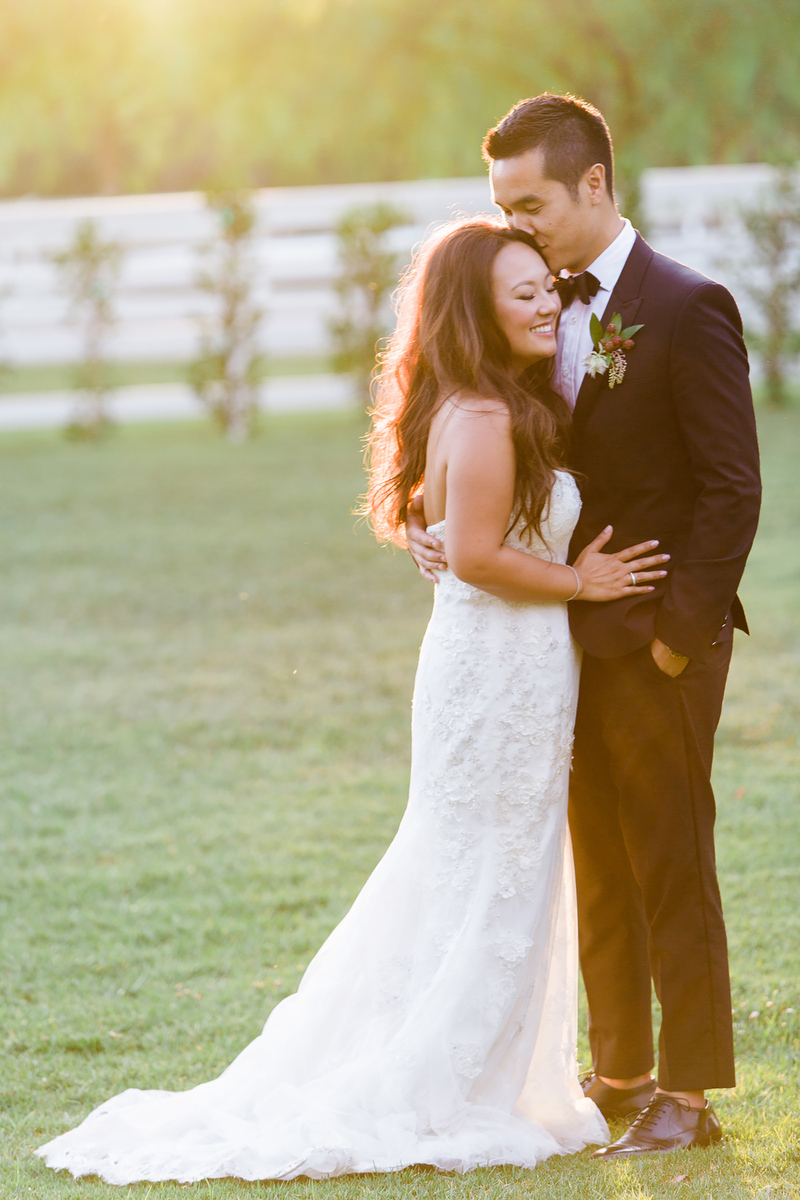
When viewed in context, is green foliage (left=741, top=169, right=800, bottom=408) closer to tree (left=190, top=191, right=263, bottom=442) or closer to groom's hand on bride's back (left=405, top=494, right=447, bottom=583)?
tree (left=190, top=191, right=263, bottom=442)

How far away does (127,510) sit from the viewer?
11.2 metres

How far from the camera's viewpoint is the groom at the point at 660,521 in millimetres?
2830

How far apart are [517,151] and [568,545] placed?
89 centimetres

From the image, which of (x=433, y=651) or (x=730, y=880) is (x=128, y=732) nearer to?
(x=730, y=880)

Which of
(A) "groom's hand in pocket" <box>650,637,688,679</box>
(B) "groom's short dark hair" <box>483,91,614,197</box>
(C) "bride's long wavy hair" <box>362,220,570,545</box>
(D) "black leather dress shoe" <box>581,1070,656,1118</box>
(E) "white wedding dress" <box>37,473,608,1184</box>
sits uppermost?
(B) "groom's short dark hair" <box>483,91,614,197</box>

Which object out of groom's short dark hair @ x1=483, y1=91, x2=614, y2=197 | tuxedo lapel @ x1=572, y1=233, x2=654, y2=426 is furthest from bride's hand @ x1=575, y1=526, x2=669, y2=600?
groom's short dark hair @ x1=483, y1=91, x2=614, y2=197

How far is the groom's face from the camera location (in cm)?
290

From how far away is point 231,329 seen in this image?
1469 centimetres

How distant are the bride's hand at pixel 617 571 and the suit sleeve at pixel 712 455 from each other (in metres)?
0.09

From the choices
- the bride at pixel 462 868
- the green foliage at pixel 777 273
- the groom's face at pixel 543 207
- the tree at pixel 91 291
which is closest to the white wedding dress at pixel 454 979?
the bride at pixel 462 868

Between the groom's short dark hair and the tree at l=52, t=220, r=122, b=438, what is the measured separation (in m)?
12.9

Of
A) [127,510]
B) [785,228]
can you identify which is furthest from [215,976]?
[785,228]

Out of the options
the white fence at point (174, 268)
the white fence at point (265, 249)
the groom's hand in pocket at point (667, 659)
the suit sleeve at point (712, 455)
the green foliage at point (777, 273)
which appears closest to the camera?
the suit sleeve at point (712, 455)

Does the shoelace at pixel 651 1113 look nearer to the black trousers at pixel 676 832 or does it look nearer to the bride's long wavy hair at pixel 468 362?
the black trousers at pixel 676 832
